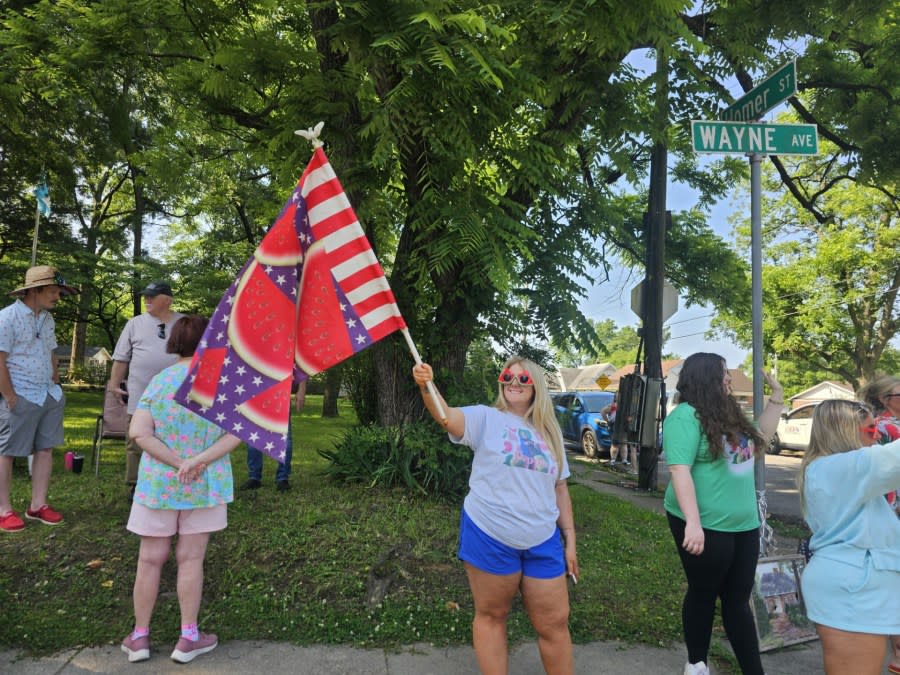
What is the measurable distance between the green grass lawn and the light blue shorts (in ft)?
5.13

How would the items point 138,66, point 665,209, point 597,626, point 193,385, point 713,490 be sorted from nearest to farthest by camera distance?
1. point 193,385
2. point 713,490
3. point 597,626
4. point 138,66
5. point 665,209

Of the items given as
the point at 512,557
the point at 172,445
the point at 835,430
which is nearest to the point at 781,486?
the point at 835,430

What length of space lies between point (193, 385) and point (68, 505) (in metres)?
3.64

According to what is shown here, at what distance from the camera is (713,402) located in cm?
314

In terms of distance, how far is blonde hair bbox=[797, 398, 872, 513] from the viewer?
2.69m

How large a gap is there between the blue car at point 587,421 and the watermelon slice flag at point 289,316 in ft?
39.9

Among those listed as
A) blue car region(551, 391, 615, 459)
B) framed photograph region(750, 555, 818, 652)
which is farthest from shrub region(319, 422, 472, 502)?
blue car region(551, 391, 615, 459)

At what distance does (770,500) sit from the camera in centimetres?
991

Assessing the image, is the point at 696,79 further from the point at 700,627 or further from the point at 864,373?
the point at 864,373

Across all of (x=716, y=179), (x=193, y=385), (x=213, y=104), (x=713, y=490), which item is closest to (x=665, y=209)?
(x=716, y=179)

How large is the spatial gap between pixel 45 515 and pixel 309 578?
2.37 metres

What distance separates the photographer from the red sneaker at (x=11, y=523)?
4637 mm

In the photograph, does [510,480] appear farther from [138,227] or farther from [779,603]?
[138,227]

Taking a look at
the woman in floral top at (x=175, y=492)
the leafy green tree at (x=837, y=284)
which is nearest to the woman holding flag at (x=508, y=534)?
the woman in floral top at (x=175, y=492)
